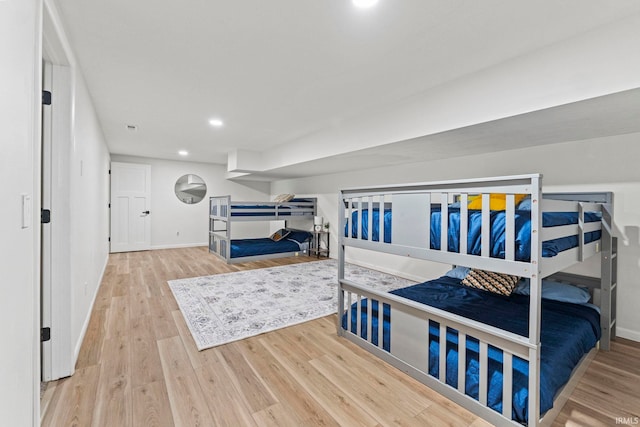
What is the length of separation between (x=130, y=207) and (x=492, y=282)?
270 inches

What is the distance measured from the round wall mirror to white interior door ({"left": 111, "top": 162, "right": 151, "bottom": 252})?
670 mm

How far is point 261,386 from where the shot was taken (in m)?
1.76

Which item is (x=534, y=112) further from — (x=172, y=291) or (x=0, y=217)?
(x=172, y=291)

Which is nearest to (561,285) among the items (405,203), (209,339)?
(405,203)

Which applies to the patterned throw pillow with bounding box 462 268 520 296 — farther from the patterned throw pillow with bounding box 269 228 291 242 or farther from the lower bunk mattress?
the patterned throw pillow with bounding box 269 228 291 242

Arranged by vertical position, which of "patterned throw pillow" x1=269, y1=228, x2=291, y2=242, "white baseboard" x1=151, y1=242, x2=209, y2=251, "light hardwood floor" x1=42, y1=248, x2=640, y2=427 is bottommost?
"light hardwood floor" x1=42, y1=248, x2=640, y2=427

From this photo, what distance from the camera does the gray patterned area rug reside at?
2.57 m

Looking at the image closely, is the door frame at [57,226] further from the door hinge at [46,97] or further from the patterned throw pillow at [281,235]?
the patterned throw pillow at [281,235]

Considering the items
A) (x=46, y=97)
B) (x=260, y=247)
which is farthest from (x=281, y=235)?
(x=46, y=97)

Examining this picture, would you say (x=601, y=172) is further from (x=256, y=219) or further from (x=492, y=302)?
(x=256, y=219)

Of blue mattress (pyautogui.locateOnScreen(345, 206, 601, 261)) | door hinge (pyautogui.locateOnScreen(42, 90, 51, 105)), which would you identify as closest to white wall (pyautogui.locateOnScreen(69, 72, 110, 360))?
A: door hinge (pyautogui.locateOnScreen(42, 90, 51, 105))

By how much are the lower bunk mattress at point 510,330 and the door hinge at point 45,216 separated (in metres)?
2.22

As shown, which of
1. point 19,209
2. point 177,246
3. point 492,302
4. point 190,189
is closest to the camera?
point 19,209

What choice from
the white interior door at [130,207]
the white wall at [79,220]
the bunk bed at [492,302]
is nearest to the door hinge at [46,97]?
the white wall at [79,220]
